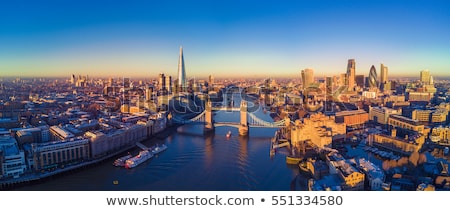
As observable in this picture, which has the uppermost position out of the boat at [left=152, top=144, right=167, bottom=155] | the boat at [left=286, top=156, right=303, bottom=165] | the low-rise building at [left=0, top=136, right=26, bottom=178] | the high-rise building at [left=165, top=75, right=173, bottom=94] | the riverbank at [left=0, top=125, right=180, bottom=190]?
the high-rise building at [left=165, top=75, right=173, bottom=94]

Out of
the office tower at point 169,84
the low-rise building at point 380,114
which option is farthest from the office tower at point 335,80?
the office tower at point 169,84

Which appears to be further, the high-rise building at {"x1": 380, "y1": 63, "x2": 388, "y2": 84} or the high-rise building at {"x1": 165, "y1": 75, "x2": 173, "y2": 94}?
the high-rise building at {"x1": 165, "y1": 75, "x2": 173, "y2": 94}

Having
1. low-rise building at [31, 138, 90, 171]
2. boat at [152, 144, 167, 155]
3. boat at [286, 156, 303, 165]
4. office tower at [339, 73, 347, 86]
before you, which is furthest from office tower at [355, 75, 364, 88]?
low-rise building at [31, 138, 90, 171]

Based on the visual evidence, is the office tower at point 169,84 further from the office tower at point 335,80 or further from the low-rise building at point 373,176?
the low-rise building at point 373,176

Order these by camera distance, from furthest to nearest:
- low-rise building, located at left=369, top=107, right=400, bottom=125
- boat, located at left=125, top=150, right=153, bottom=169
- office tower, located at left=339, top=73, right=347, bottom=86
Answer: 1. office tower, located at left=339, top=73, right=347, bottom=86
2. low-rise building, located at left=369, top=107, right=400, bottom=125
3. boat, located at left=125, top=150, right=153, bottom=169

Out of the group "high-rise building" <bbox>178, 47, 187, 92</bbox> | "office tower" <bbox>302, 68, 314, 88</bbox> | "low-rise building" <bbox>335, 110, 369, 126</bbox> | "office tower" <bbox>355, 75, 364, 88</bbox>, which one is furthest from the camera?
"office tower" <bbox>355, 75, 364, 88</bbox>

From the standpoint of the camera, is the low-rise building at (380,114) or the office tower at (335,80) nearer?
the low-rise building at (380,114)

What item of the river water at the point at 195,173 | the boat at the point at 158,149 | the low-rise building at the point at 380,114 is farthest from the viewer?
the low-rise building at the point at 380,114

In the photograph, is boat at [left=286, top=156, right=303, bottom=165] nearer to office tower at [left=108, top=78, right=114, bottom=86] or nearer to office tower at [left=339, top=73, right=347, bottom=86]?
office tower at [left=339, top=73, right=347, bottom=86]

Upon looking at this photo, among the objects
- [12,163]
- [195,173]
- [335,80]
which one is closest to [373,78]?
[335,80]
